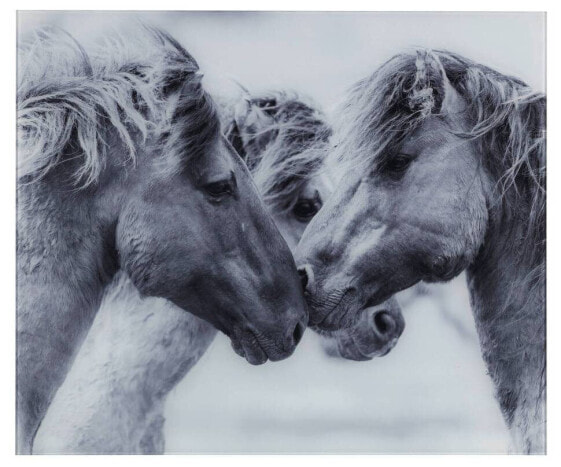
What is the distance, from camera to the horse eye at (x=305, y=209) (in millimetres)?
2594

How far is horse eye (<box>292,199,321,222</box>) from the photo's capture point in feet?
8.51

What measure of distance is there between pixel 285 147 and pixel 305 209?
0.71 feet

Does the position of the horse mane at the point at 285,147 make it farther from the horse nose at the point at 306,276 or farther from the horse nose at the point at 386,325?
the horse nose at the point at 386,325

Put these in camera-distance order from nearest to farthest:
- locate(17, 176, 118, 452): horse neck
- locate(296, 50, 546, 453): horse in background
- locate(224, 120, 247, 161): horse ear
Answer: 1. locate(17, 176, 118, 452): horse neck
2. locate(296, 50, 546, 453): horse in background
3. locate(224, 120, 247, 161): horse ear

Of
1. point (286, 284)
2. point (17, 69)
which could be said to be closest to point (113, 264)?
point (286, 284)

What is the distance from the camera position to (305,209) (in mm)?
2605

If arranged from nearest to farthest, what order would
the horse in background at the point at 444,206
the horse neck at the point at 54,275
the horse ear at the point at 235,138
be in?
the horse neck at the point at 54,275 < the horse in background at the point at 444,206 < the horse ear at the point at 235,138

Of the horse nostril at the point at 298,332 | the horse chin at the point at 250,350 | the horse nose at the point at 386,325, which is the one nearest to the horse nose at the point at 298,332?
the horse nostril at the point at 298,332

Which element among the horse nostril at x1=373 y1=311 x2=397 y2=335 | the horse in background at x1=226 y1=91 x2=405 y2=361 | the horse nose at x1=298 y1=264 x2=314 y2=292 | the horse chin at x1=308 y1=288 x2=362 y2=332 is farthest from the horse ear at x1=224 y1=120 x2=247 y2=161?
the horse nostril at x1=373 y1=311 x2=397 y2=335

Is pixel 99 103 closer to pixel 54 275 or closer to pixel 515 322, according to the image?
pixel 54 275

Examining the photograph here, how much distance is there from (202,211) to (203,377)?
638mm

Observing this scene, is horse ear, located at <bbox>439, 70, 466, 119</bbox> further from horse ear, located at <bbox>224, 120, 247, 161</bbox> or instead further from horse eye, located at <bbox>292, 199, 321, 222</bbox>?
horse ear, located at <bbox>224, 120, 247, 161</bbox>

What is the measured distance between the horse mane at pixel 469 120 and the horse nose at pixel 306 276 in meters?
0.35

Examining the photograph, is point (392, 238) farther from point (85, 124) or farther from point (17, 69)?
point (17, 69)
